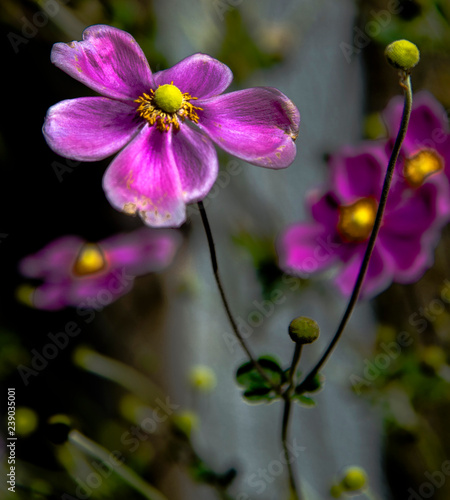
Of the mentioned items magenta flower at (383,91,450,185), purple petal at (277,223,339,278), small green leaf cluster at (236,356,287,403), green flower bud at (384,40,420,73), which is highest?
magenta flower at (383,91,450,185)

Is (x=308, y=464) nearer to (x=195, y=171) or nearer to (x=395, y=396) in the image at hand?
(x=395, y=396)

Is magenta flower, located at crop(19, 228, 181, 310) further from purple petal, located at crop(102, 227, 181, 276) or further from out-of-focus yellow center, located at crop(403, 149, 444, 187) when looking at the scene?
out-of-focus yellow center, located at crop(403, 149, 444, 187)

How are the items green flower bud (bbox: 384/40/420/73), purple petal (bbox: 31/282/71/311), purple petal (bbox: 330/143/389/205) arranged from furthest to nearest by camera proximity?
purple petal (bbox: 31/282/71/311) → purple petal (bbox: 330/143/389/205) → green flower bud (bbox: 384/40/420/73)

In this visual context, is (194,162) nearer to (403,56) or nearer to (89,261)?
(403,56)

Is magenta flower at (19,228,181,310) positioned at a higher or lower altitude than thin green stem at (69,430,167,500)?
higher

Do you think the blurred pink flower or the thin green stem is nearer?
the thin green stem

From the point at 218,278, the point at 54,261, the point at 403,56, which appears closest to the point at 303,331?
the point at 218,278

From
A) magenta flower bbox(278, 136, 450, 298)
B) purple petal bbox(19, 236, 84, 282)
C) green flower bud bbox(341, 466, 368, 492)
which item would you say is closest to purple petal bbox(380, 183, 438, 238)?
magenta flower bbox(278, 136, 450, 298)

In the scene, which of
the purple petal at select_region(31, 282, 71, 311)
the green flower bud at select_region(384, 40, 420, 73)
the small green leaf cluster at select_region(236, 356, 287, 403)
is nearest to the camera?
the green flower bud at select_region(384, 40, 420, 73)
